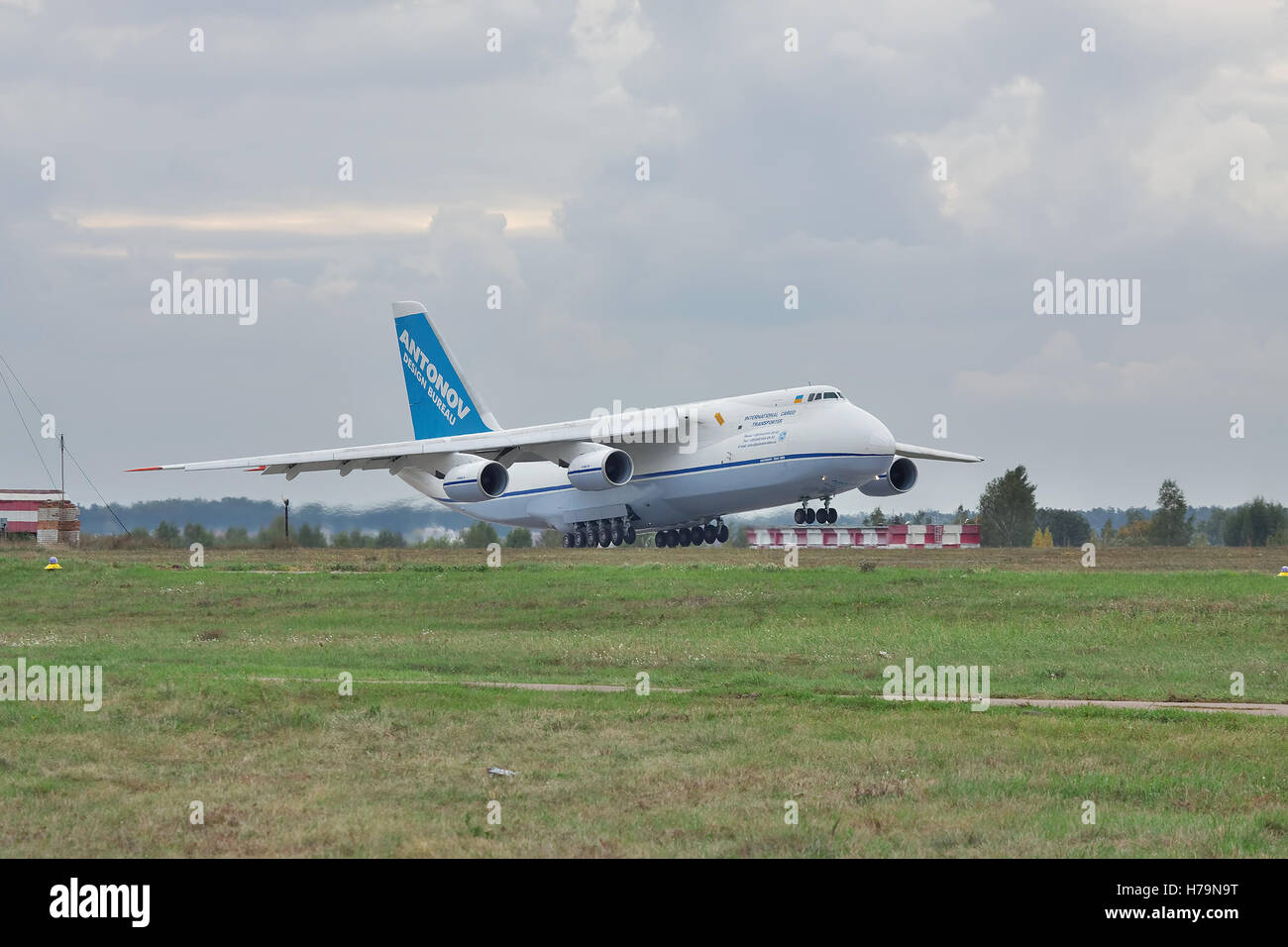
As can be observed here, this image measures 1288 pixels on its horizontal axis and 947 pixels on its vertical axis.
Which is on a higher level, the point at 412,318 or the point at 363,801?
the point at 412,318

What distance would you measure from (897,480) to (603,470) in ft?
32.5

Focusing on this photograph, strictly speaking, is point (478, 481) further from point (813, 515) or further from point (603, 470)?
point (813, 515)

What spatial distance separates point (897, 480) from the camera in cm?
4919

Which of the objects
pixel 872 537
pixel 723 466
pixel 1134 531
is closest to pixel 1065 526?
pixel 1134 531

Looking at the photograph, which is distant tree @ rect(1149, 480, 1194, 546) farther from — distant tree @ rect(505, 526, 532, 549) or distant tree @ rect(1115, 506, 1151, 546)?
distant tree @ rect(505, 526, 532, 549)

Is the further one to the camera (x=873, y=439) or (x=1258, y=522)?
(x=1258, y=522)

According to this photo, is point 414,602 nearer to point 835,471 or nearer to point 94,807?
point 835,471

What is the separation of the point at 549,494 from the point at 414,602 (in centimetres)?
1456

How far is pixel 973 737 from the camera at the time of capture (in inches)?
726

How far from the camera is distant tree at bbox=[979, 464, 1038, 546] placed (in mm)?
82750

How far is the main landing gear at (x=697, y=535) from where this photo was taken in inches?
2151

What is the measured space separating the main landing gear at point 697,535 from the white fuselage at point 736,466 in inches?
97.7

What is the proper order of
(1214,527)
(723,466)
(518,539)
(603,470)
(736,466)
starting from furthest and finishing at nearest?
(1214,527)
(518,539)
(603,470)
(723,466)
(736,466)

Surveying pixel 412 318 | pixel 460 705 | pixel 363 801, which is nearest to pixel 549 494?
pixel 412 318
